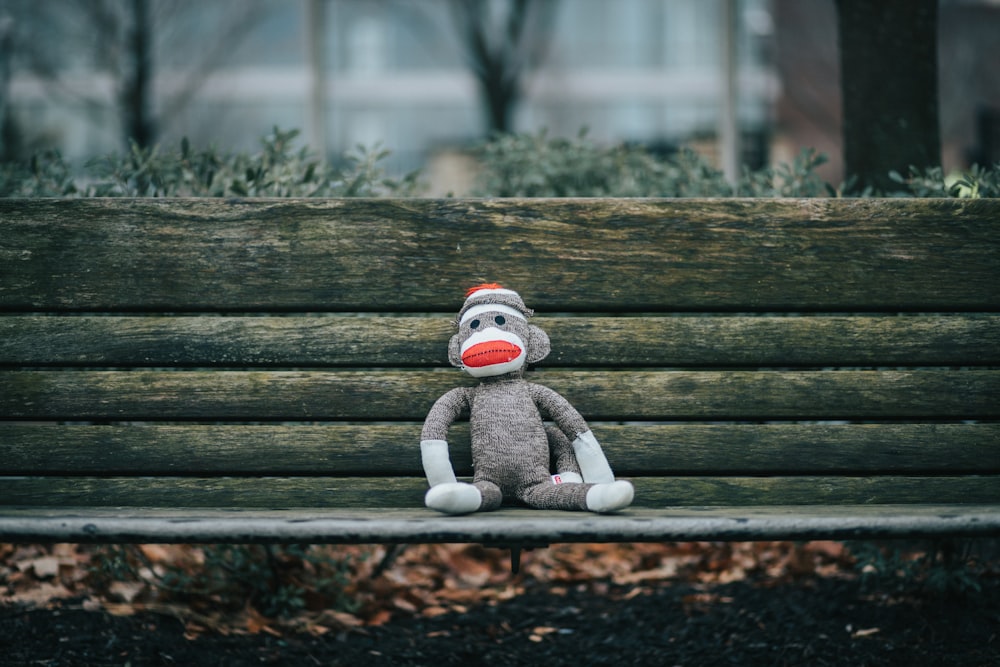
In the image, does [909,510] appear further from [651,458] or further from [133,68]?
[133,68]

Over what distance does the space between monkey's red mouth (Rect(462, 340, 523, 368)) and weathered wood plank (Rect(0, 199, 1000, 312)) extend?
0.80 feet

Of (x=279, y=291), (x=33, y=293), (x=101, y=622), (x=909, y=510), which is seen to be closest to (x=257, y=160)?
(x=279, y=291)

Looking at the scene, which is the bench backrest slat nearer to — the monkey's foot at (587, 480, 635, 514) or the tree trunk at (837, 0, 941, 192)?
the monkey's foot at (587, 480, 635, 514)

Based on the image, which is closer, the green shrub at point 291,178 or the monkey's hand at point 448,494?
the monkey's hand at point 448,494

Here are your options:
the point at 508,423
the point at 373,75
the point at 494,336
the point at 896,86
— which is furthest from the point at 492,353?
the point at 373,75

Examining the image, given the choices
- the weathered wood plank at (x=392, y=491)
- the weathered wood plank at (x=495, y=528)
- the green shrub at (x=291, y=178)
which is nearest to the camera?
→ the weathered wood plank at (x=495, y=528)

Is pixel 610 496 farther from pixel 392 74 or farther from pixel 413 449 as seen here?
pixel 392 74

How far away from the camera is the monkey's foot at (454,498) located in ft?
6.68

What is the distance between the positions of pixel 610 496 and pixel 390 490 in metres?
0.65

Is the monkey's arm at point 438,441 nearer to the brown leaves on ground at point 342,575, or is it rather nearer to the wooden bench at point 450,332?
the wooden bench at point 450,332

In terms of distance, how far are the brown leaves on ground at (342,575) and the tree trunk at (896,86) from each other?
4.74 feet

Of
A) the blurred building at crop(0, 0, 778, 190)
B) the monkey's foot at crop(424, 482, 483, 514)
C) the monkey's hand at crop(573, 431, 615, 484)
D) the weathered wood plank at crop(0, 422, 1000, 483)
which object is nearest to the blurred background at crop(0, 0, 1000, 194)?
the blurred building at crop(0, 0, 778, 190)

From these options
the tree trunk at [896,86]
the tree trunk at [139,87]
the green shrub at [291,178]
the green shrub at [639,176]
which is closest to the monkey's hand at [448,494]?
the green shrub at [291,178]

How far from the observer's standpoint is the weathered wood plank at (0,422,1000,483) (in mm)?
2404
